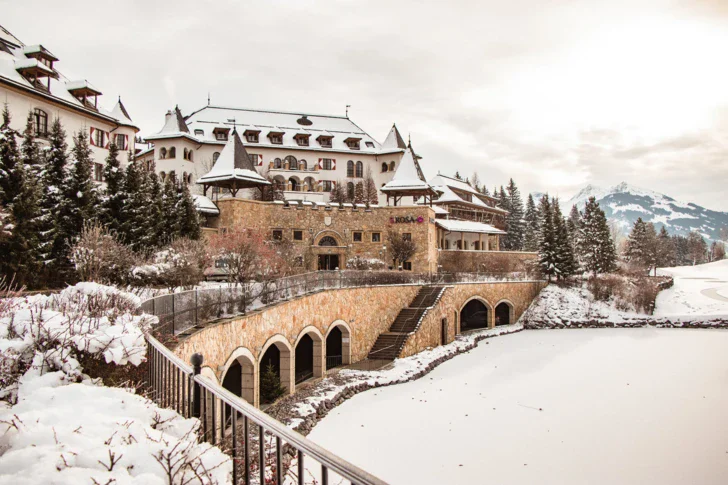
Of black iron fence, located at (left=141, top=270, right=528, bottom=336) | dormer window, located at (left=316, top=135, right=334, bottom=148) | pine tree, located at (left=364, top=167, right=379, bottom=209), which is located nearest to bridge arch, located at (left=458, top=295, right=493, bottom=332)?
black iron fence, located at (left=141, top=270, right=528, bottom=336)

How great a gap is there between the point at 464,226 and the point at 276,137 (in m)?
19.9

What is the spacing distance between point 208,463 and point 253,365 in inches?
454

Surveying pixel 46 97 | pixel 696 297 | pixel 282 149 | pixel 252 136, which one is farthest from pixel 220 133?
pixel 696 297

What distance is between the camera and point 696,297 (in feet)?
152

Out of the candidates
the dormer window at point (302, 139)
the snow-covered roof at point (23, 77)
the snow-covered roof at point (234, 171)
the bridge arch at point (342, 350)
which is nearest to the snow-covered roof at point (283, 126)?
the dormer window at point (302, 139)

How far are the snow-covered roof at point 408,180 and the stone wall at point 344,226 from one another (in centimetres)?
180

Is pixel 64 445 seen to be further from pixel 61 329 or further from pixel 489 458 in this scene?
pixel 489 458

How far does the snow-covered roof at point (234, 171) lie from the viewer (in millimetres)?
33938

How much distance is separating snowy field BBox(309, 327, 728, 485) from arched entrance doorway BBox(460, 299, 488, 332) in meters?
11.4

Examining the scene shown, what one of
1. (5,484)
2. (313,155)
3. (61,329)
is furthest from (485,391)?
(313,155)

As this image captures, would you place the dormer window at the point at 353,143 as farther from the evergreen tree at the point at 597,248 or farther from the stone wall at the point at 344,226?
the evergreen tree at the point at 597,248

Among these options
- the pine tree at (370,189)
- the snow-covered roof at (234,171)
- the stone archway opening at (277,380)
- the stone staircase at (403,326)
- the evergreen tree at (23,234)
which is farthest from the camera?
the pine tree at (370,189)

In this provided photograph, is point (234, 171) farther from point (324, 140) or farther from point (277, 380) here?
point (277, 380)

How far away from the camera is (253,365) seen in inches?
566
